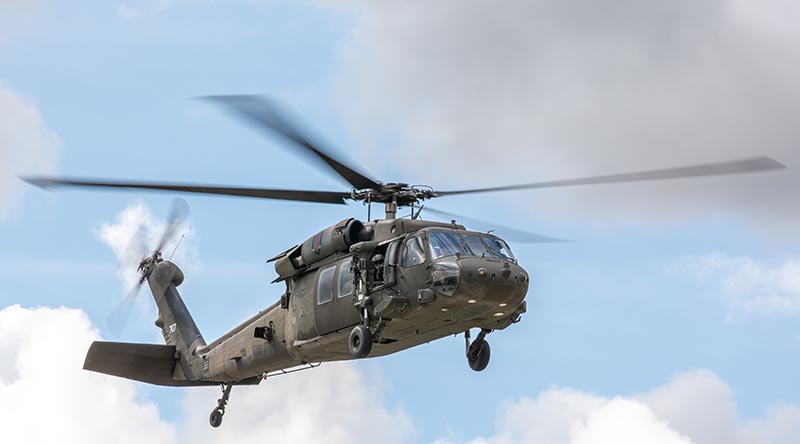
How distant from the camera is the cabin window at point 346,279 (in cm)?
2247

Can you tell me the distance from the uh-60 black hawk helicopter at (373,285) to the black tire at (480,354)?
0.02 metres

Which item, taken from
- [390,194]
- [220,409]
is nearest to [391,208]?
[390,194]

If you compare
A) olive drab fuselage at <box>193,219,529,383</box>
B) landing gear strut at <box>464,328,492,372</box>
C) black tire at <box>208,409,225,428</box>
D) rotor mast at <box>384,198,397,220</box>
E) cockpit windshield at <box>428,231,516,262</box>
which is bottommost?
black tire at <box>208,409,225,428</box>

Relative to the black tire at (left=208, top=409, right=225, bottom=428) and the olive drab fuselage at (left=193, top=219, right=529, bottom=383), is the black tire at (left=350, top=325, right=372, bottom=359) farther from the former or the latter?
the black tire at (left=208, top=409, right=225, bottom=428)

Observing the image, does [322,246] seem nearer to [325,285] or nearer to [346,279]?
[325,285]

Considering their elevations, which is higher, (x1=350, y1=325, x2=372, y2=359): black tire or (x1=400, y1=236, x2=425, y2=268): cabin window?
(x1=400, y1=236, x2=425, y2=268): cabin window

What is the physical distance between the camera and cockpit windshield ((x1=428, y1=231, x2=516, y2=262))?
21.1 meters

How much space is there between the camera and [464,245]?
2134cm

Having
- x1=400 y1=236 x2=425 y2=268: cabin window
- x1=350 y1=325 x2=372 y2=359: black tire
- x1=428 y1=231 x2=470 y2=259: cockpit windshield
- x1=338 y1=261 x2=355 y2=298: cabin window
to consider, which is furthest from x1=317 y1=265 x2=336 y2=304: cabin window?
x1=428 y1=231 x2=470 y2=259: cockpit windshield

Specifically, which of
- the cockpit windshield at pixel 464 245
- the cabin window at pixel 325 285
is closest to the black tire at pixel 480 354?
the cockpit windshield at pixel 464 245

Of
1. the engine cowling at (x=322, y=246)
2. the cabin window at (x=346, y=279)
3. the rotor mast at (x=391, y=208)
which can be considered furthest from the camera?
the rotor mast at (x=391, y=208)

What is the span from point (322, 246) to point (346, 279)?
49.7 inches

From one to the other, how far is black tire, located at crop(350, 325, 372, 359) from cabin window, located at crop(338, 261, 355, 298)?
42.9 inches

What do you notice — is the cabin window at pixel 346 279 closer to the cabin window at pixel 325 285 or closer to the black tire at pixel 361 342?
the cabin window at pixel 325 285
